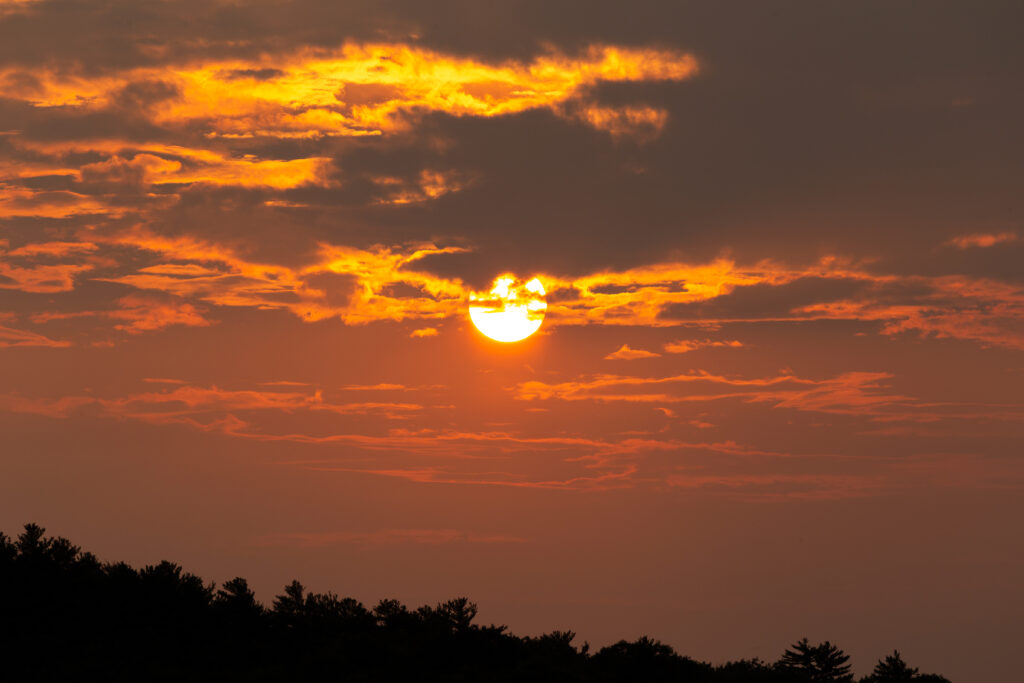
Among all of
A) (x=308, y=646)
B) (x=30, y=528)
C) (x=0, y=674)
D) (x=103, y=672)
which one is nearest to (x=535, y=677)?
(x=308, y=646)

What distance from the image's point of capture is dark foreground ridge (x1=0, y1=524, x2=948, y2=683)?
66.3 metres

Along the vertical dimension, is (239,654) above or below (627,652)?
below

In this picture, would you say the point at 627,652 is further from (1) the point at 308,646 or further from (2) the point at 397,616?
(1) the point at 308,646

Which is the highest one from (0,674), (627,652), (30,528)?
(30,528)

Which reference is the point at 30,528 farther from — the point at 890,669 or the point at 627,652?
the point at 890,669

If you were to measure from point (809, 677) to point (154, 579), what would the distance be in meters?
48.8

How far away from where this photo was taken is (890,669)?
341 ft

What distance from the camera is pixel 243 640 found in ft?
252

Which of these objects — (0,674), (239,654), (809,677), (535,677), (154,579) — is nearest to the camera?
(0,674)

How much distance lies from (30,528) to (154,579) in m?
19.1

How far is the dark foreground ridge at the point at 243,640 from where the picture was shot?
66.3 m

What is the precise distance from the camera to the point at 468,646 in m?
76.1

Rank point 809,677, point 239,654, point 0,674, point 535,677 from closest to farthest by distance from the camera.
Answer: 1. point 0,674
2. point 535,677
3. point 239,654
4. point 809,677

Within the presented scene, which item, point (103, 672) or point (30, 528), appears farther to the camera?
point (30, 528)
